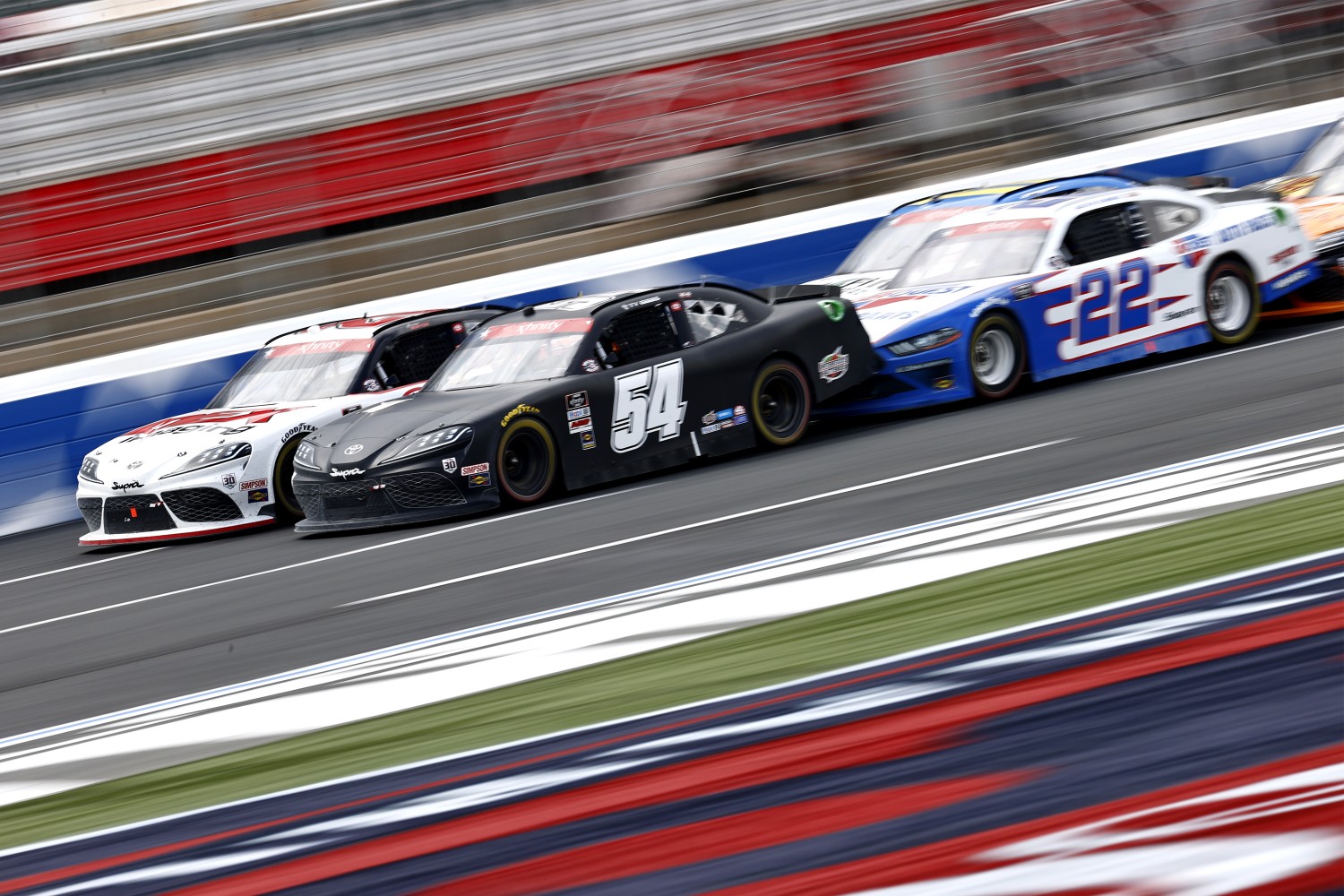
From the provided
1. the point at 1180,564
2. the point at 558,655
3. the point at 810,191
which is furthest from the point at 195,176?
the point at 1180,564

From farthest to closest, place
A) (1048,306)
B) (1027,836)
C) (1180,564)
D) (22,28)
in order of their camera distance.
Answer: (22,28), (1048,306), (1180,564), (1027,836)

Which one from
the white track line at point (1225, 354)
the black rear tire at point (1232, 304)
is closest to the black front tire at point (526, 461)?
the white track line at point (1225, 354)

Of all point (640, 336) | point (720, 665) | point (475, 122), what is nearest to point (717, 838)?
point (720, 665)

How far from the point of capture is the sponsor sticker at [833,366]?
431 inches

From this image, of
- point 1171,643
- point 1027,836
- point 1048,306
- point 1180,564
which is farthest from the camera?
point 1048,306

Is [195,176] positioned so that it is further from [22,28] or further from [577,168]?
[577,168]

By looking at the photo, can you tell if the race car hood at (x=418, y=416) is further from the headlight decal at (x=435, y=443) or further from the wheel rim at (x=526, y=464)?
the wheel rim at (x=526, y=464)

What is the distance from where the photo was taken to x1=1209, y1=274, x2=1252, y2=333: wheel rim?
12086 millimetres

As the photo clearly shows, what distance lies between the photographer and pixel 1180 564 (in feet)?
19.7

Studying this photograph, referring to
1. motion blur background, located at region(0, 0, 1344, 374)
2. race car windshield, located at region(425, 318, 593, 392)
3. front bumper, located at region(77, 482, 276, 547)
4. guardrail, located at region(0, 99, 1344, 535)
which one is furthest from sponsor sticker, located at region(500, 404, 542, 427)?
motion blur background, located at region(0, 0, 1344, 374)

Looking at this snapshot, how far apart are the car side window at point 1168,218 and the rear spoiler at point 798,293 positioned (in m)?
2.41

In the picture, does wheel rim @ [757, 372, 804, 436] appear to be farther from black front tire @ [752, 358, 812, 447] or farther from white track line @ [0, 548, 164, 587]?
white track line @ [0, 548, 164, 587]

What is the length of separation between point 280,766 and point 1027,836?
99.1 inches

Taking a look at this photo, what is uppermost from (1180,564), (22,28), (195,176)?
(22,28)
